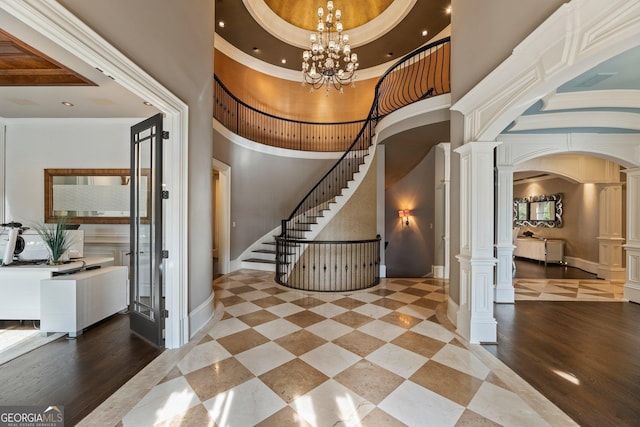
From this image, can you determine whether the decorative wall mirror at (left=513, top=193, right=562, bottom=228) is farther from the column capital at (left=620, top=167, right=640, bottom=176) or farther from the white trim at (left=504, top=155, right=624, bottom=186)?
the column capital at (left=620, top=167, right=640, bottom=176)

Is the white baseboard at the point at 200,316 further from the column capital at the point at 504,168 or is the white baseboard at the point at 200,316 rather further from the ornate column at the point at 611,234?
the ornate column at the point at 611,234

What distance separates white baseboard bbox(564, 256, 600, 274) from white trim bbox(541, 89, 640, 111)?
5.69 m

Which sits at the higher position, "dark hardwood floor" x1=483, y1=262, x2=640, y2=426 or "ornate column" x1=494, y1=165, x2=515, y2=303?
"ornate column" x1=494, y1=165, x2=515, y2=303

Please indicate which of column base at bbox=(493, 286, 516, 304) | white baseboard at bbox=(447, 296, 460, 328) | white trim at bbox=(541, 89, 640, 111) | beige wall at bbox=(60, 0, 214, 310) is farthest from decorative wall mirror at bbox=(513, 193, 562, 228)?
beige wall at bbox=(60, 0, 214, 310)

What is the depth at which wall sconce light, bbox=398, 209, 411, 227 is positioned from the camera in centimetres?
759

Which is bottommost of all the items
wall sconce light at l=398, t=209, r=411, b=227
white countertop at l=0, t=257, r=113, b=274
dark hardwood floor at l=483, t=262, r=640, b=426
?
dark hardwood floor at l=483, t=262, r=640, b=426

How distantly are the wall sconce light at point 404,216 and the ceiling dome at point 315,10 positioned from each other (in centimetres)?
550

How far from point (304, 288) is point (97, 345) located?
308 cm

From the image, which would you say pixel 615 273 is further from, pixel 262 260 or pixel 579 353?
pixel 262 260

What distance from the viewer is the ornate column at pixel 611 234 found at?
242 inches

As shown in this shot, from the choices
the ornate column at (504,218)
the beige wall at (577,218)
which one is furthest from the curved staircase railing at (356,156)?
the beige wall at (577,218)

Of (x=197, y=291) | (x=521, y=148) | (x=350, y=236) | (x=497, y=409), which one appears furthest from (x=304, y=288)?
(x=521, y=148)

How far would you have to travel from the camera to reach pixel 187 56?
3008 millimetres

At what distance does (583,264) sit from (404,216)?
5.25m
